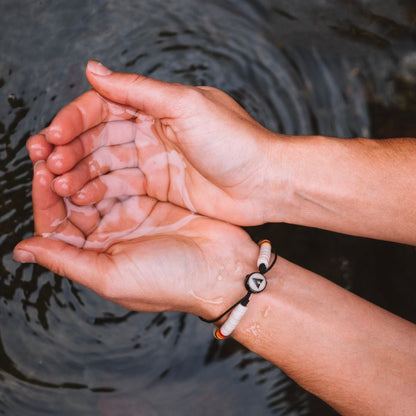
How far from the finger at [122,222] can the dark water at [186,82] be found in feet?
1.85

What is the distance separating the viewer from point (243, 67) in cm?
260

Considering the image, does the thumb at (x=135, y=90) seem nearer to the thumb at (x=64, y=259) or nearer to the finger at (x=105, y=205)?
the finger at (x=105, y=205)

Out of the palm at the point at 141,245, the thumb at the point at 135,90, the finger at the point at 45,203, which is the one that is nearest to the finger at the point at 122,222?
the palm at the point at 141,245

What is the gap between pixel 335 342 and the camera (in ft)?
6.23

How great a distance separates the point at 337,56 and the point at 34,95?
1865 mm

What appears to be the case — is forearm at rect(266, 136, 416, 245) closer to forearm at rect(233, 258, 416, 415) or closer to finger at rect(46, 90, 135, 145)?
forearm at rect(233, 258, 416, 415)

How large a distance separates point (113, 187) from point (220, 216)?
555 millimetres

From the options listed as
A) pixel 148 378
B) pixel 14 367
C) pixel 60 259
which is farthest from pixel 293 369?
pixel 14 367

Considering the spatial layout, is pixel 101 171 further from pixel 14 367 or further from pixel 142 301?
pixel 14 367

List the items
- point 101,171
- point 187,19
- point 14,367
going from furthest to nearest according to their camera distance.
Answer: point 187,19 < point 14,367 < point 101,171

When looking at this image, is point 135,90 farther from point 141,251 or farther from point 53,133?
point 141,251

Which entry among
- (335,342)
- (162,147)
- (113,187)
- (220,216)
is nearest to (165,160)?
(162,147)

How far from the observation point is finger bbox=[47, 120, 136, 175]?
180 cm

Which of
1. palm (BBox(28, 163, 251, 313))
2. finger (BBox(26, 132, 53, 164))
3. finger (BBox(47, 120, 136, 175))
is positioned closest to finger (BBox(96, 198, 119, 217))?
palm (BBox(28, 163, 251, 313))
